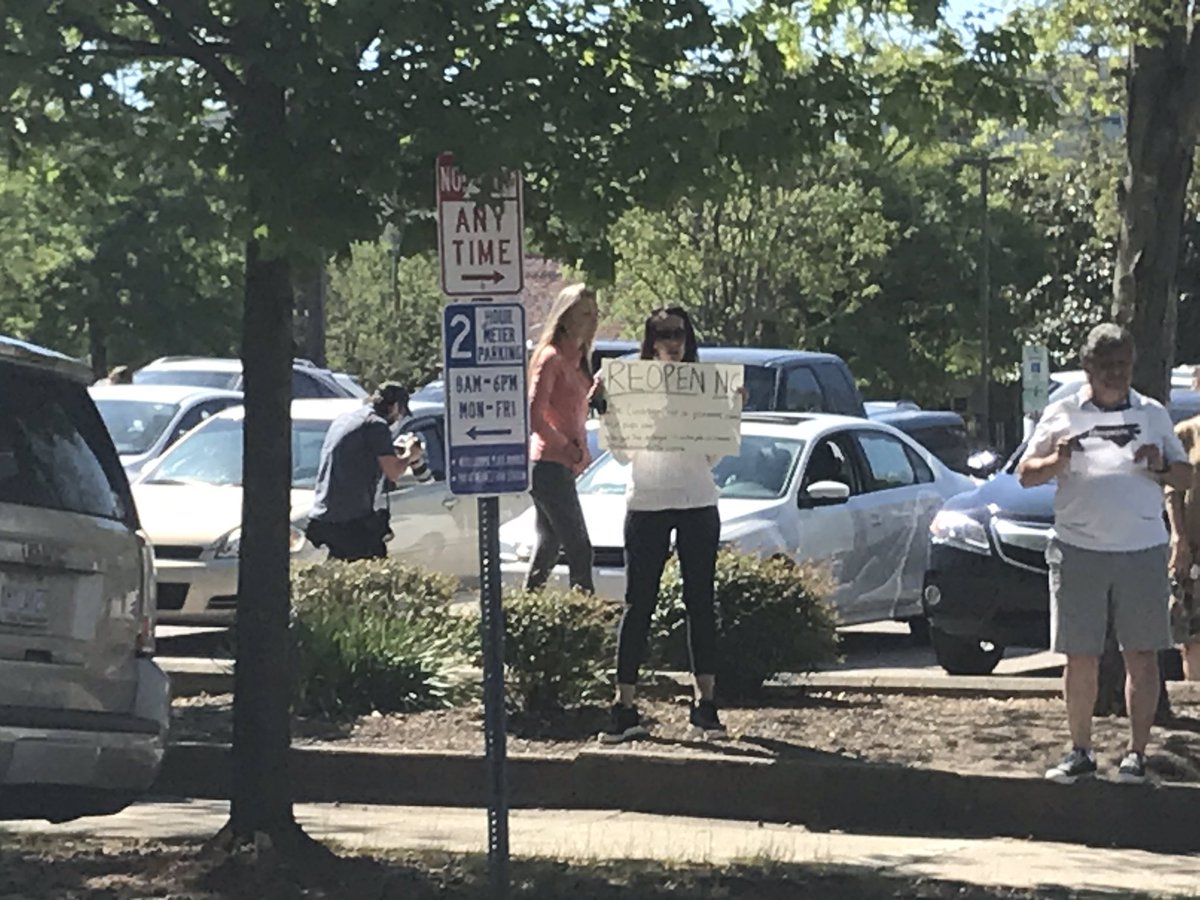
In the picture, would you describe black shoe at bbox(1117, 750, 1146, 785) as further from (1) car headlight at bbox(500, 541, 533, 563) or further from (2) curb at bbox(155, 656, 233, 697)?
(1) car headlight at bbox(500, 541, 533, 563)

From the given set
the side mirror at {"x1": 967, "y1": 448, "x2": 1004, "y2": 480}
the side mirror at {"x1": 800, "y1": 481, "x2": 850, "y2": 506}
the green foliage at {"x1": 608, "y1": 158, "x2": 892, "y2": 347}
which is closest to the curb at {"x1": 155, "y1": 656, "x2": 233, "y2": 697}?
the side mirror at {"x1": 800, "y1": 481, "x2": 850, "y2": 506}

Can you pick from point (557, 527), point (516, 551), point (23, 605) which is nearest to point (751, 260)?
point (516, 551)

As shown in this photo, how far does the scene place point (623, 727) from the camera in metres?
9.87

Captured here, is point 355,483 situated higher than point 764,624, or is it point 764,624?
point 355,483

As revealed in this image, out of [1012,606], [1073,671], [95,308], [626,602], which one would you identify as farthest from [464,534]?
[95,308]

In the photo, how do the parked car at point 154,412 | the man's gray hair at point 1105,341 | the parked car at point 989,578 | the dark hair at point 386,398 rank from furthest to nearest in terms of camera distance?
the parked car at point 154,412, the dark hair at point 386,398, the parked car at point 989,578, the man's gray hair at point 1105,341

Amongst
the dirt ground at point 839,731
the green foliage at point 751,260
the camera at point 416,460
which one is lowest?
the dirt ground at point 839,731

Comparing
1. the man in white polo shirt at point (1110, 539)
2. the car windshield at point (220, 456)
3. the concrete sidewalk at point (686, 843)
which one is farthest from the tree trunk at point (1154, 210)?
the car windshield at point (220, 456)

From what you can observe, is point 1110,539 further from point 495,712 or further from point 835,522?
point 835,522

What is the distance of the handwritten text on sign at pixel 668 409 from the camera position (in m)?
9.91

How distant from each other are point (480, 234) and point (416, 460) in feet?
24.9

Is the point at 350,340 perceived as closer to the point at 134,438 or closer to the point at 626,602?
the point at 134,438

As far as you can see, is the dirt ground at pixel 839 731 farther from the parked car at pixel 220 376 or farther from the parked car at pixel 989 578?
the parked car at pixel 220 376

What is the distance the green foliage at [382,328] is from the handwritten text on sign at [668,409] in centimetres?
4281
